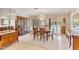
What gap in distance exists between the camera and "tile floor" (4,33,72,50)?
10.1 ft

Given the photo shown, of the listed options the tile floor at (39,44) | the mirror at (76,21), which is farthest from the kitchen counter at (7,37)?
the mirror at (76,21)

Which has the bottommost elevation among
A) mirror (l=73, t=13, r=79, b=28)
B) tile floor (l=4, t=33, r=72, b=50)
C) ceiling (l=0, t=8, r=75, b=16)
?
tile floor (l=4, t=33, r=72, b=50)

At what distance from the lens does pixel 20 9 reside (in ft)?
9.93

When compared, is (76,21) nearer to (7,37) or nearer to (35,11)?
(35,11)

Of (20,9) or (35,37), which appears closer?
(20,9)

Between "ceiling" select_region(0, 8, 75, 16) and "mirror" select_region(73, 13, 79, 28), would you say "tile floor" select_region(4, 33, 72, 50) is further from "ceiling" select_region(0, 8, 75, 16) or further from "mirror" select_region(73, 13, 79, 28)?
"ceiling" select_region(0, 8, 75, 16)

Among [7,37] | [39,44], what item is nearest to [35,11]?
[39,44]

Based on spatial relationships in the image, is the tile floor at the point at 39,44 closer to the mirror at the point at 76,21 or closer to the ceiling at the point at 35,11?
the mirror at the point at 76,21

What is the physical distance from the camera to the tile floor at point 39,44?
3080mm

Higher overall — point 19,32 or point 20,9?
point 20,9

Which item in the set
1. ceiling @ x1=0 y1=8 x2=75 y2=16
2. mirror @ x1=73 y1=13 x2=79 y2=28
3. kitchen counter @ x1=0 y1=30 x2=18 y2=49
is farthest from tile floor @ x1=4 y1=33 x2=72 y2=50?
ceiling @ x1=0 y1=8 x2=75 y2=16
